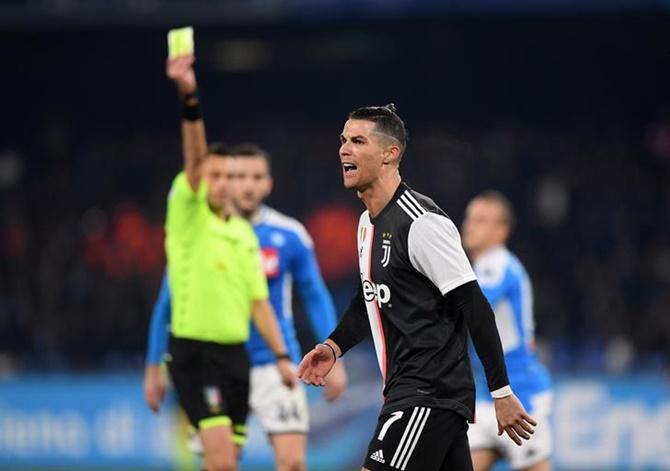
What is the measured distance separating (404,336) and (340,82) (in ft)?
58.8

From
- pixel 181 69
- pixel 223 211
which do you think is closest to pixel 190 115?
pixel 181 69

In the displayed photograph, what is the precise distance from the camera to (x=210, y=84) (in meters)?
23.7

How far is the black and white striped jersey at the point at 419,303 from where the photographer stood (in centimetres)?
560

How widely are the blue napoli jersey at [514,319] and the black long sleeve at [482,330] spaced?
2935 mm

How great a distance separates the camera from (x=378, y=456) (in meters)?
5.74

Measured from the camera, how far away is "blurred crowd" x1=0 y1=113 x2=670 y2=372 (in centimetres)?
1966

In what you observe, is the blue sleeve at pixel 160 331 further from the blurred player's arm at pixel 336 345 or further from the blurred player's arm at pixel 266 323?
the blurred player's arm at pixel 336 345

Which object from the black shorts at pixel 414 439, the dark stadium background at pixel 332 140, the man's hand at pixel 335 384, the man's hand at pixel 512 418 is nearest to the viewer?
the man's hand at pixel 512 418

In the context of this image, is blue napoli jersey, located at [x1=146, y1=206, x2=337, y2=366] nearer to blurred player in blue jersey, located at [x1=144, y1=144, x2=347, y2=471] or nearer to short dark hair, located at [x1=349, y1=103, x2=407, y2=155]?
blurred player in blue jersey, located at [x1=144, y1=144, x2=347, y2=471]

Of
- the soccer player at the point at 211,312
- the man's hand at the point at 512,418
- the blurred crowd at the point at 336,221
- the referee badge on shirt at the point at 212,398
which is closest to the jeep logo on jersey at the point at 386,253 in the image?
the man's hand at the point at 512,418

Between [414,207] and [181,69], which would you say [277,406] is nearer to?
[181,69]

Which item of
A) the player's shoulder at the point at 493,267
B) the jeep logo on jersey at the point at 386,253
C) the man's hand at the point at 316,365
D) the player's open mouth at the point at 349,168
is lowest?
the man's hand at the point at 316,365

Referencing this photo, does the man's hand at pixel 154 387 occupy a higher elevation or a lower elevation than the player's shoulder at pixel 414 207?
lower

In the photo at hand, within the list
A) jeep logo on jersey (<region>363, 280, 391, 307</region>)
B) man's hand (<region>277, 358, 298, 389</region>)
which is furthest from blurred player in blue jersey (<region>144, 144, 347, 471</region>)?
jeep logo on jersey (<region>363, 280, 391, 307</region>)
